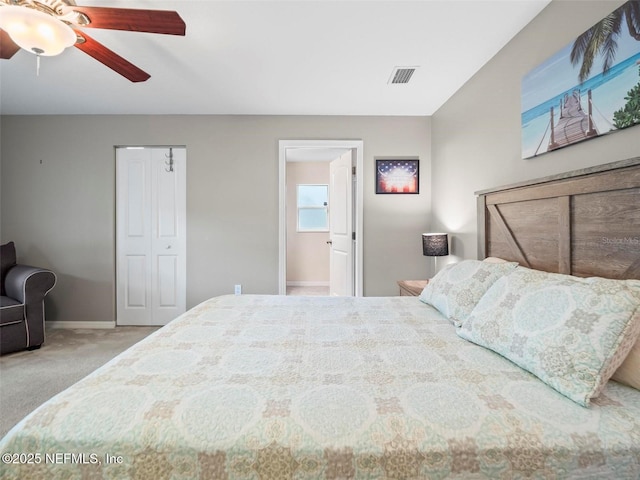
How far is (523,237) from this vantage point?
1860 millimetres

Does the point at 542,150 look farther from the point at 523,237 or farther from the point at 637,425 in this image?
the point at 637,425

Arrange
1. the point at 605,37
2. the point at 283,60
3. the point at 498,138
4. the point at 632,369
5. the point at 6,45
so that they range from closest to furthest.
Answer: the point at 632,369 < the point at 605,37 < the point at 6,45 < the point at 498,138 < the point at 283,60

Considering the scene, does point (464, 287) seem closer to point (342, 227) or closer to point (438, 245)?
point (438, 245)

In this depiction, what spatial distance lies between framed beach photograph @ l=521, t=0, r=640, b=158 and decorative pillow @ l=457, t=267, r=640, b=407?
80 cm

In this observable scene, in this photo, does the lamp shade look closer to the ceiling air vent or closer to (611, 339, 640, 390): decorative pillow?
the ceiling air vent

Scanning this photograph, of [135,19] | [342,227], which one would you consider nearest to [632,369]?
[135,19]

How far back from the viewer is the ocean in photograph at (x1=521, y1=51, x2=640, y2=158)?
1.29 meters

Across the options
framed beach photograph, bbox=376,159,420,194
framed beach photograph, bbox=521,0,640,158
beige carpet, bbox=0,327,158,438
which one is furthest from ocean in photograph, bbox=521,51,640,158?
beige carpet, bbox=0,327,158,438

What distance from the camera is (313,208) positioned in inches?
239

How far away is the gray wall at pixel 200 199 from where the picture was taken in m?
3.47

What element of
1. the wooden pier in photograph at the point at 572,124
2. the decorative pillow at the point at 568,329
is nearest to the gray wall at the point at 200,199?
the wooden pier in photograph at the point at 572,124

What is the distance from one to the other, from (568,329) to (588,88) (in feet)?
4.02

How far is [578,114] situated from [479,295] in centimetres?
103

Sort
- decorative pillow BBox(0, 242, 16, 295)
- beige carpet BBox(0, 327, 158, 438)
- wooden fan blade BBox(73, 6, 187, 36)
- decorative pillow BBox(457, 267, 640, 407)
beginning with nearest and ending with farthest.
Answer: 1. decorative pillow BBox(457, 267, 640, 407)
2. wooden fan blade BBox(73, 6, 187, 36)
3. beige carpet BBox(0, 327, 158, 438)
4. decorative pillow BBox(0, 242, 16, 295)
